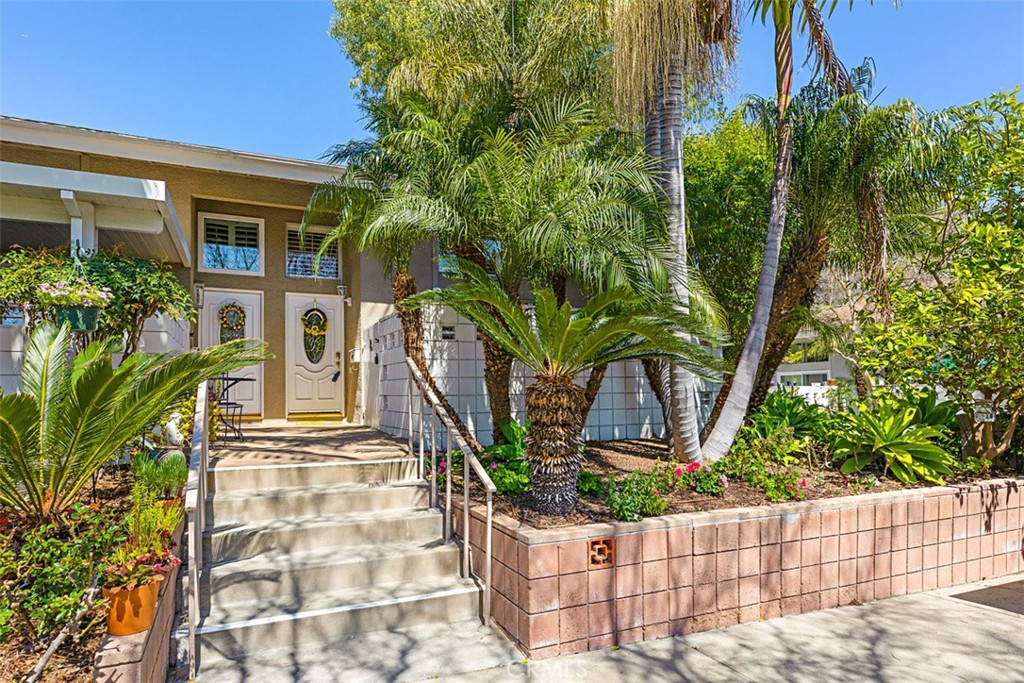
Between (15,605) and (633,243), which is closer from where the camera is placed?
(15,605)

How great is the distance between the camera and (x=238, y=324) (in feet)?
33.0

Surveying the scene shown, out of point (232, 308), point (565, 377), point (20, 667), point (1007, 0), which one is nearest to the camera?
point (20, 667)

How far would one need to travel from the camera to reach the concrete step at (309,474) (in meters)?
5.48

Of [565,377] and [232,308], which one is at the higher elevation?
[232,308]

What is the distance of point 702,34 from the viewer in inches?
255

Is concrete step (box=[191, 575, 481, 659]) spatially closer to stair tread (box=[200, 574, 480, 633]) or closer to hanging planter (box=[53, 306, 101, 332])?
stair tread (box=[200, 574, 480, 633])

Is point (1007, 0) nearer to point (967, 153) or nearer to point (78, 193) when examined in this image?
point (967, 153)

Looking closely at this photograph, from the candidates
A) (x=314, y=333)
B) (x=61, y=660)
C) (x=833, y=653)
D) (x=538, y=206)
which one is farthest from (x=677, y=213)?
(x=314, y=333)

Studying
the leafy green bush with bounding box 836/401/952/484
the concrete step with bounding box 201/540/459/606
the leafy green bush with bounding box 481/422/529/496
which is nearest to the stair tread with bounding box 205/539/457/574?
the concrete step with bounding box 201/540/459/606

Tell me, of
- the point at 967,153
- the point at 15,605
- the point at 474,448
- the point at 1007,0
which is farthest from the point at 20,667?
the point at 1007,0

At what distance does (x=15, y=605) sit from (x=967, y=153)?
8.75m

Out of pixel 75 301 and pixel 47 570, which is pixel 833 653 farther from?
pixel 75 301

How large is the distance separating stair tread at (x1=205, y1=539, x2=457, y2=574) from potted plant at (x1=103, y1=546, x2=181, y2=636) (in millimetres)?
1199

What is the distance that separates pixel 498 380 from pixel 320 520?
7.43ft
